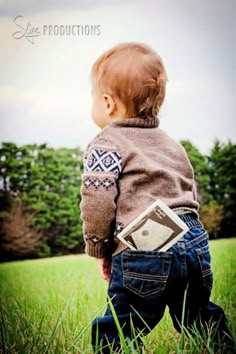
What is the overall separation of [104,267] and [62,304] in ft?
0.53

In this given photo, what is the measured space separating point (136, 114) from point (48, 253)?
0.46 m

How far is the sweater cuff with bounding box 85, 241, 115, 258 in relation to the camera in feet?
5.07

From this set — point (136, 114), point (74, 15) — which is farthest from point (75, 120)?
point (74, 15)

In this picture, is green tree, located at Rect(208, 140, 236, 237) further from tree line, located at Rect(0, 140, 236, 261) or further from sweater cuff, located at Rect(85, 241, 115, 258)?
sweater cuff, located at Rect(85, 241, 115, 258)

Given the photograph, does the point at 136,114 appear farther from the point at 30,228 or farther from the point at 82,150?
the point at 30,228

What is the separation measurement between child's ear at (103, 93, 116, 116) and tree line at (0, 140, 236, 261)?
149 millimetres

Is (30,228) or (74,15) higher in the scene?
(74,15)

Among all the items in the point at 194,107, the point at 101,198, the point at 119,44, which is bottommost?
the point at 101,198

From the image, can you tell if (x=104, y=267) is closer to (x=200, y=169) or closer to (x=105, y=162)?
(x=105, y=162)

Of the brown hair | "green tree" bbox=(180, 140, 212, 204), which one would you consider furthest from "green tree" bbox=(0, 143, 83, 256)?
"green tree" bbox=(180, 140, 212, 204)

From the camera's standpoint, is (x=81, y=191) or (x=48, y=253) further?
(x=48, y=253)

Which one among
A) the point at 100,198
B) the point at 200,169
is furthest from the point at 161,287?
the point at 200,169

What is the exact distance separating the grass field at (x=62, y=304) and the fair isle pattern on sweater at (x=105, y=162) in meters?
0.26

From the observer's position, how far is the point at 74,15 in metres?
1.67
